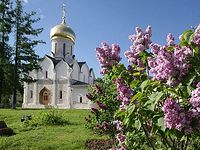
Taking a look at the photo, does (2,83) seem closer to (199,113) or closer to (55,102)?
(55,102)

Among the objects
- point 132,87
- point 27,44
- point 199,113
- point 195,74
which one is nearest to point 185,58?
point 195,74

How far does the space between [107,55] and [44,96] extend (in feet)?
114

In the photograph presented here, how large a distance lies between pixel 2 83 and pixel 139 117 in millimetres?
28896

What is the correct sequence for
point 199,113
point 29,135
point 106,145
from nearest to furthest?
1. point 199,113
2. point 106,145
3. point 29,135

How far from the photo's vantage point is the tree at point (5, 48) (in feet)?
96.7

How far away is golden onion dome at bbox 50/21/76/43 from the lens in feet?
128

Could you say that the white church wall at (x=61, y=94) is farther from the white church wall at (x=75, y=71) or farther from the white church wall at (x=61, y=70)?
the white church wall at (x=75, y=71)

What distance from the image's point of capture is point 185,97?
2.57 metres

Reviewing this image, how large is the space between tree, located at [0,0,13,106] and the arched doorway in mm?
6844

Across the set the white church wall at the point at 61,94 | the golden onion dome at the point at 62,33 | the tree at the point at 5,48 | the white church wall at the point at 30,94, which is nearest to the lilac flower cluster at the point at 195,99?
the tree at the point at 5,48

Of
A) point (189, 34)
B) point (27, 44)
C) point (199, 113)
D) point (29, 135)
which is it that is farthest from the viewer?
point (27, 44)

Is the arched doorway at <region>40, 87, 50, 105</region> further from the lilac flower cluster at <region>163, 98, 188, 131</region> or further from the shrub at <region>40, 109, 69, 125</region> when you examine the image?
the lilac flower cluster at <region>163, 98, 188, 131</region>

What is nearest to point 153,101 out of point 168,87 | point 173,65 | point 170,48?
point 168,87

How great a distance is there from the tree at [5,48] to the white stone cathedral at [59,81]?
231 inches
